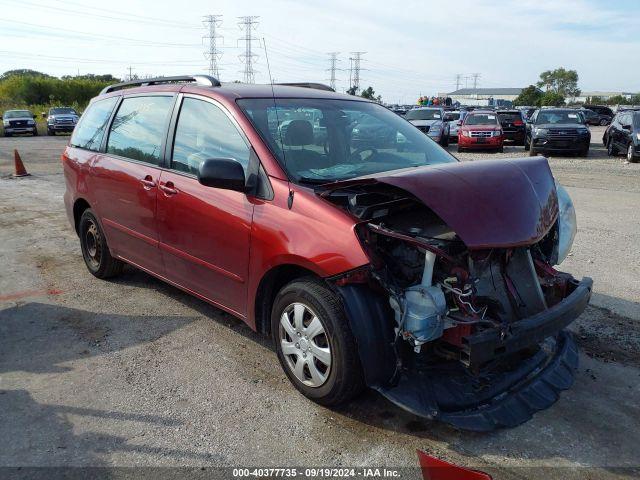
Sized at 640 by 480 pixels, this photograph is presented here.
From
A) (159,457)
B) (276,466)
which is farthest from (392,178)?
(159,457)

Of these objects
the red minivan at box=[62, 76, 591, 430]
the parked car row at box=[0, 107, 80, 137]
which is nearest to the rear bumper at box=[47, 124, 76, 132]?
the parked car row at box=[0, 107, 80, 137]

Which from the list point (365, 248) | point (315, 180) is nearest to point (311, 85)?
point (315, 180)

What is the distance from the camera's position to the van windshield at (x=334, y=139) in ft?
11.9

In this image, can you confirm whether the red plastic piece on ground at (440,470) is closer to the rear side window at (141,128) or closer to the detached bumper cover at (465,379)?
the detached bumper cover at (465,379)

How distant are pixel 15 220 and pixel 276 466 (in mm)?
7682

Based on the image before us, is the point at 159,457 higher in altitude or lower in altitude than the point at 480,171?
lower

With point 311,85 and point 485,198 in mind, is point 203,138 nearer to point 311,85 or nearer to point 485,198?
point 311,85

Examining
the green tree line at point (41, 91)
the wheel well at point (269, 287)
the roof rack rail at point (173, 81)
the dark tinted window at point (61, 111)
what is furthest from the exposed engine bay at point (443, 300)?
the green tree line at point (41, 91)

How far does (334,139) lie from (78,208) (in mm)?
3314

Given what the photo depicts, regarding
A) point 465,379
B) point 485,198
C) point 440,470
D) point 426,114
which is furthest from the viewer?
point 426,114

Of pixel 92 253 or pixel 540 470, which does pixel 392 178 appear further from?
pixel 92 253

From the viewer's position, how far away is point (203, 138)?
4.02m

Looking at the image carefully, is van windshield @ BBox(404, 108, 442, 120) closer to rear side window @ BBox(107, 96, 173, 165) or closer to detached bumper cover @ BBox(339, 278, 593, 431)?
rear side window @ BBox(107, 96, 173, 165)

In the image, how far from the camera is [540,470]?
2.70m
